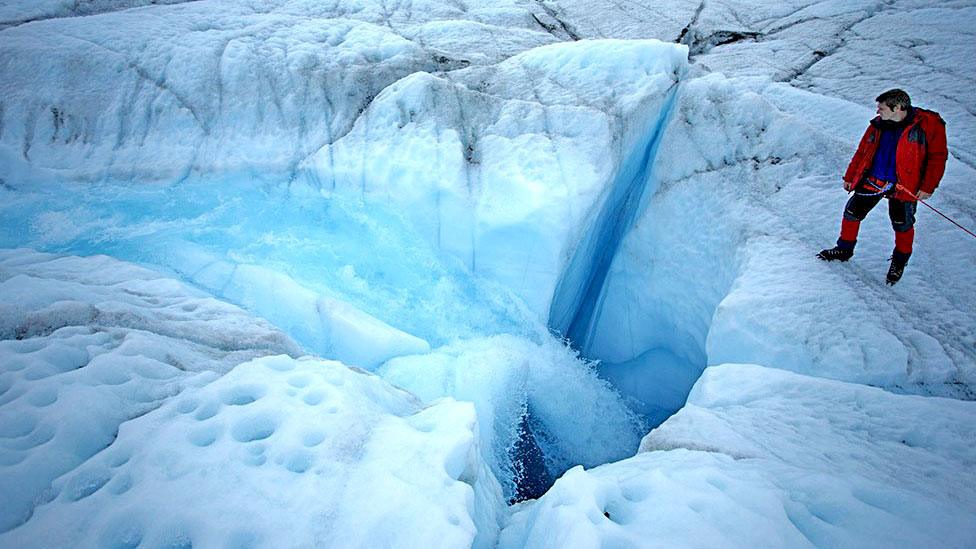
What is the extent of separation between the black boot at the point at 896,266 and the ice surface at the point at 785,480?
0.97m

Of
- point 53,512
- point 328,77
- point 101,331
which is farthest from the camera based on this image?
point 328,77

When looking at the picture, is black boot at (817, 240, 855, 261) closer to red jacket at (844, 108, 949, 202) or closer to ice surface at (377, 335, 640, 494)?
red jacket at (844, 108, 949, 202)

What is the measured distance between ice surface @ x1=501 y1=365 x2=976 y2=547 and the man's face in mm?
1676

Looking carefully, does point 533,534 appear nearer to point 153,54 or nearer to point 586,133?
point 586,133

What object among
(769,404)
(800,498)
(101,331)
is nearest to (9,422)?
(101,331)

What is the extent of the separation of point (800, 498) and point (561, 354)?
275 centimetres

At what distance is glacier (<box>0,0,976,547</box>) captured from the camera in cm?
163

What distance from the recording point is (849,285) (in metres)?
3.00

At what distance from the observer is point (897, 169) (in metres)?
2.68

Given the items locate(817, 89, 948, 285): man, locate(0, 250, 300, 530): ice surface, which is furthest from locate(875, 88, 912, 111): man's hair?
locate(0, 250, 300, 530): ice surface

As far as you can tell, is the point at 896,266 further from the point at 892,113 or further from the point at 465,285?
the point at 465,285

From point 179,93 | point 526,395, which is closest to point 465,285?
point 526,395

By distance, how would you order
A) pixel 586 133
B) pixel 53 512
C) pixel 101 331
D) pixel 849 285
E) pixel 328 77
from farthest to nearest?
pixel 328 77 < pixel 586 133 < pixel 849 285 < pixel 101 331 < pixel 53 512

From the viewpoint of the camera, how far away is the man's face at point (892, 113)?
8.72 feet
